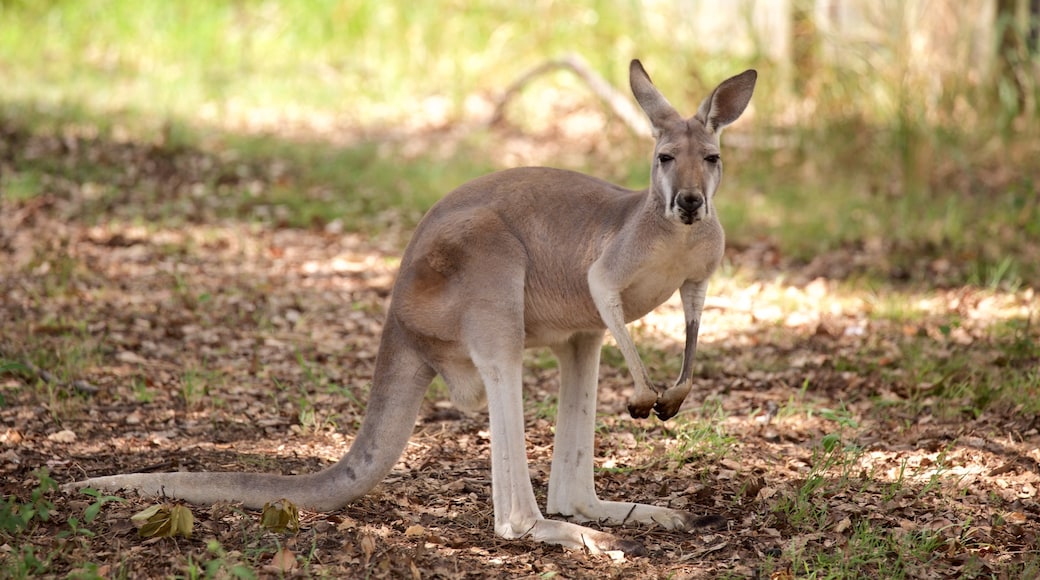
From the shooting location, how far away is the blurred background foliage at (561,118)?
7055 mm

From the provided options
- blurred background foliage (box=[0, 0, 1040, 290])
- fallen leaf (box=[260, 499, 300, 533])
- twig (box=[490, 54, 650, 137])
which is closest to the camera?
fallen leaf (box=[260, 499, 300, 533])

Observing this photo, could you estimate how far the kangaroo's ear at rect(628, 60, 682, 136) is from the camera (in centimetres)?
309

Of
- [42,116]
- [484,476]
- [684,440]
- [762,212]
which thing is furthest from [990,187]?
[42,116]

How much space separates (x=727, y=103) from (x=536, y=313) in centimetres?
82

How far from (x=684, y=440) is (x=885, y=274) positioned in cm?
263

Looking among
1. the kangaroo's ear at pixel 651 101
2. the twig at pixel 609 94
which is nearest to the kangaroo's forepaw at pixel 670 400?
the kangaroo's ear at pixel 651 101

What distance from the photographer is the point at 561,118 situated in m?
10.1

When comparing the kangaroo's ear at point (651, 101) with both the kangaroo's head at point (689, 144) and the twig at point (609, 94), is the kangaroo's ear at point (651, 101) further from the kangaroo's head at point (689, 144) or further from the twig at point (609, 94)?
the twig at point (609, 94)

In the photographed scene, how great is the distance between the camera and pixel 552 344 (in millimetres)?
3451

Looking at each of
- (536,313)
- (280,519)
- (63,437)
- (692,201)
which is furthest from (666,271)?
(63,437)

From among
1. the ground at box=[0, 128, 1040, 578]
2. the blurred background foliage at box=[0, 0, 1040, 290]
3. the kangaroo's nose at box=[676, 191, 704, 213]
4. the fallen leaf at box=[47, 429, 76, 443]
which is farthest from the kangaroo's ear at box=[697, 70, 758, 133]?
the blurred background foliage at box=[0, 0, 1040, 290]

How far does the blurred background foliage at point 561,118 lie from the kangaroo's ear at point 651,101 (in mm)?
3311

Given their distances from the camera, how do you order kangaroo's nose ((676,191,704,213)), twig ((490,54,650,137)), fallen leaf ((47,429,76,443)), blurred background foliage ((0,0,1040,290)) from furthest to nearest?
twig ((490,54,650,137)) → blurred background foliage ((0,0,1040,290)) → fallen leaf ((47,429,76,443)) → kangaroo's nose ((676,191,704,213))

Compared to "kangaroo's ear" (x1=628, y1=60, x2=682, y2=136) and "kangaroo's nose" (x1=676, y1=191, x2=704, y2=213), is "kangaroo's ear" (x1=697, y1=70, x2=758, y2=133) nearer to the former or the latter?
"kangaroo's ear" (x1=628, y1=60, x2=682, y2=136)
